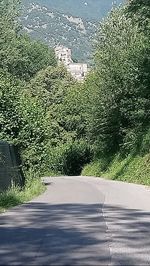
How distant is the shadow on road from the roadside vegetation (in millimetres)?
3486

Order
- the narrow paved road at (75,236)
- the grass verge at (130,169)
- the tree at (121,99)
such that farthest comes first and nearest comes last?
the tree at (121,99) < the grass verge at (130,169) < the narrow paved road at (75,236)

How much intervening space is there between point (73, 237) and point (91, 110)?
134 ft

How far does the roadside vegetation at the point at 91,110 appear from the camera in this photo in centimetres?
3338

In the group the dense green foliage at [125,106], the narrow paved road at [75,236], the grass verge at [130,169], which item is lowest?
the grass verge at [130,169]

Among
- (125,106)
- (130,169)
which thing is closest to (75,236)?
(130,169)

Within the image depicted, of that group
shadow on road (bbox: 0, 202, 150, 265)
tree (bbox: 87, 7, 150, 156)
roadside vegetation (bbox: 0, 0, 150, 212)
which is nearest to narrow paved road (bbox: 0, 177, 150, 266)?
shadow on road (bbox: 0, 202, 150, 265)

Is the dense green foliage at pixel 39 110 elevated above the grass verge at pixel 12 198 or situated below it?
above

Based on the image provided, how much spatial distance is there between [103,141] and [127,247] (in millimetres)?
43703

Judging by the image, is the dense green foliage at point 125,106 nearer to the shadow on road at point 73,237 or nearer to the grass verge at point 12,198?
the grass verge at point 12,198

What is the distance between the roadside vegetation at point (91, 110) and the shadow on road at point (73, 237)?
3486 mm

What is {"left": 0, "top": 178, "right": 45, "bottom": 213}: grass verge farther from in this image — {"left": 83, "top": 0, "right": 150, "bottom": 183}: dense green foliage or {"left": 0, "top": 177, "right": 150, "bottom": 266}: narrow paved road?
{"left": 83, "top": 0, "right": 150, "bottom": 183}: dense green foliage

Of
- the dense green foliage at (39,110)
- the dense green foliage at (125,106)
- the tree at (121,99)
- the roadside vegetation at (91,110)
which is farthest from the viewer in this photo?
the tree at (121,99)

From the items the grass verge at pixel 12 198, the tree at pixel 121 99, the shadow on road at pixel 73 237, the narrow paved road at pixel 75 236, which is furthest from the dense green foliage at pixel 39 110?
the shadow on road at pixel 73 237

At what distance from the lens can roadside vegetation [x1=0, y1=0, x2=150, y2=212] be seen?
33.4 m
